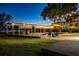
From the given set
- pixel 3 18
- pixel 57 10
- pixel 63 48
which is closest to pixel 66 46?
pixel 63 48

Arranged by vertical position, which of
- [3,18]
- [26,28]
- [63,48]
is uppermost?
[3,18]

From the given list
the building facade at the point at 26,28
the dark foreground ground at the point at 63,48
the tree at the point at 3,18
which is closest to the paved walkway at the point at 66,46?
the dark foreground ground at the point at 63,48

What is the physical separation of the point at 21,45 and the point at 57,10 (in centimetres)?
58

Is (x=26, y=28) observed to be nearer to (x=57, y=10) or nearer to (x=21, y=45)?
(x=21, y=45)

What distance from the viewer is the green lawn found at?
245 centimetres

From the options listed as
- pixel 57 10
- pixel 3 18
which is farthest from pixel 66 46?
pixel 3 18

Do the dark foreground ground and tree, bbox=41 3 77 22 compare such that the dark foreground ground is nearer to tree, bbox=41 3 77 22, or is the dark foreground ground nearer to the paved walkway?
the paved walkway

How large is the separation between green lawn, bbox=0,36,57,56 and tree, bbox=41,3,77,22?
Answer: 27 cm

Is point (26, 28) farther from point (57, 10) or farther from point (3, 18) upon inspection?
point (57, 10)

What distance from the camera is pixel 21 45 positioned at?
2.48 meters

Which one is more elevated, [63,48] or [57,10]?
[57,10]

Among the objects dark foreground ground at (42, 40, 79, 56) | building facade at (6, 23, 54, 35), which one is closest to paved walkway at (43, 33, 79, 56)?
dark foreground ground at (42, 40, 79, 56)

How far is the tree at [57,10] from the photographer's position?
2469mm

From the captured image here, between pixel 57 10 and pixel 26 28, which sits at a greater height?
pixel 57 10
